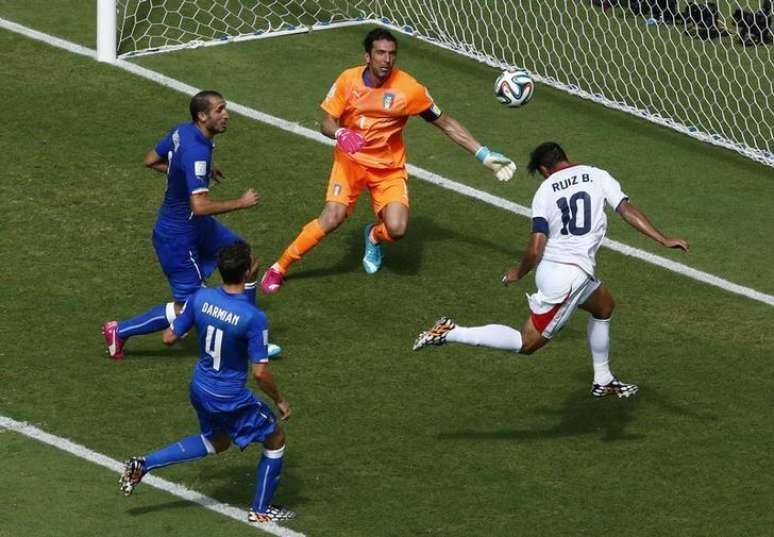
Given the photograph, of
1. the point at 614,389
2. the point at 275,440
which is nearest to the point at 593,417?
the point at 614,389

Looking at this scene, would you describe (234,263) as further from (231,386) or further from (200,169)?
(200,169)

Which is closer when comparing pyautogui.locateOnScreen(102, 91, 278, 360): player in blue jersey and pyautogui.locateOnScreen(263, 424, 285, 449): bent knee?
pyautogui.locateOnScreen(263, 424, 285, 449): bent knee

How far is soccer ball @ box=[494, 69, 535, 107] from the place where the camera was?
15008mm

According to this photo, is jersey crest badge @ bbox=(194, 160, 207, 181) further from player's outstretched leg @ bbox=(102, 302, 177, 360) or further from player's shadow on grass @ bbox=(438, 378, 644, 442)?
player's shadow on grass @ bbox=(438, 378, 644, 442)

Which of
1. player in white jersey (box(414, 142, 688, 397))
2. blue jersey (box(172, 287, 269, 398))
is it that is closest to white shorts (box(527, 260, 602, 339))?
player in white jersey (box(414, 142, 688, 397))

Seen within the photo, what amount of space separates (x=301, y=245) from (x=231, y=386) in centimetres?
412

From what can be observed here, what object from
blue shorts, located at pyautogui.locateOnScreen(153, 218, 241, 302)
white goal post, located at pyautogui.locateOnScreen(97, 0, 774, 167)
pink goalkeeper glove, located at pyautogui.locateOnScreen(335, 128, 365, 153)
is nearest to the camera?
blue shorts, located at pyautogui.locateOnScreen(153, 218, 241, 302)

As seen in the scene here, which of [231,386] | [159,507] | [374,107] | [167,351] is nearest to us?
[231,386]

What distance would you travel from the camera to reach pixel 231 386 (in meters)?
10.7

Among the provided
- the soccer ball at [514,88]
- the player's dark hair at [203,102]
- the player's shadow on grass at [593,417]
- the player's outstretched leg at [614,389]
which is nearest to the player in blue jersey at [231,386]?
the player's dark hair at [203,102]

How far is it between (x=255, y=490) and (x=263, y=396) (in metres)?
1.76

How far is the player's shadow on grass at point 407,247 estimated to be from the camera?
15336mm

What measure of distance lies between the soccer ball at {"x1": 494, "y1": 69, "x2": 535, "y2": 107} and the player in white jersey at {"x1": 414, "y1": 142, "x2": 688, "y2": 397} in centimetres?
256

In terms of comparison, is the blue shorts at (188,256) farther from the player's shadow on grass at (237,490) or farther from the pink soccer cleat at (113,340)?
the player's shadow on grass at (237,490)
